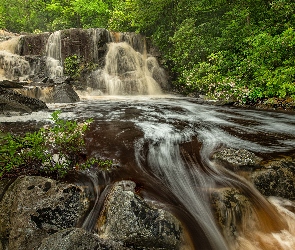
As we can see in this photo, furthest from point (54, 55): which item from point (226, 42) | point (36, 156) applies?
point (36, 156)

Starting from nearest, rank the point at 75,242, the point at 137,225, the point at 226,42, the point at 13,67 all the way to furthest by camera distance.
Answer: the point at 75,242, the point at 137,225, the point at 226,42, the point at 13,67

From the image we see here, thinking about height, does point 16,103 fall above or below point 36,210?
above

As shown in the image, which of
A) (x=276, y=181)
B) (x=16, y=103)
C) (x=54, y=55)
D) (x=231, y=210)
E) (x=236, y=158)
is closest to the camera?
(x=231, y=210)

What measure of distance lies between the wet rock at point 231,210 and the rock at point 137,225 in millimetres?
681

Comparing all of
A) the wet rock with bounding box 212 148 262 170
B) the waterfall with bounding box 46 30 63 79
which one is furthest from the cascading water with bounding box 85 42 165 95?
the wet rock with bounding box 212 148 262 170

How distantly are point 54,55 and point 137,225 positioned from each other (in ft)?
58.3

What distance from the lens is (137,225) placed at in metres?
2.56

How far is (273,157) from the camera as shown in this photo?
4301 mm

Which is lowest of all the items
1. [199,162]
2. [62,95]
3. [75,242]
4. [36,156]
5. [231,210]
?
[231,210]

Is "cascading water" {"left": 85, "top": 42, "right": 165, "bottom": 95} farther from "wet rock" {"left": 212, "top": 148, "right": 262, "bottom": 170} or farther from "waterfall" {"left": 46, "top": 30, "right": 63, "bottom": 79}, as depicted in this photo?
"wet rock" {"left": 212, "top": 148, "right": 262, "bottom": 170}

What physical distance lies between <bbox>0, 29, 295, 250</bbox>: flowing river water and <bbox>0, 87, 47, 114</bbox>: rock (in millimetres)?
616

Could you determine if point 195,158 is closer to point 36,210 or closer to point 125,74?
point 36,210

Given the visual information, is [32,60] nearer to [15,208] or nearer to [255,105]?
[255,105]

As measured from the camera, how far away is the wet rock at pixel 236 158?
153 inches
